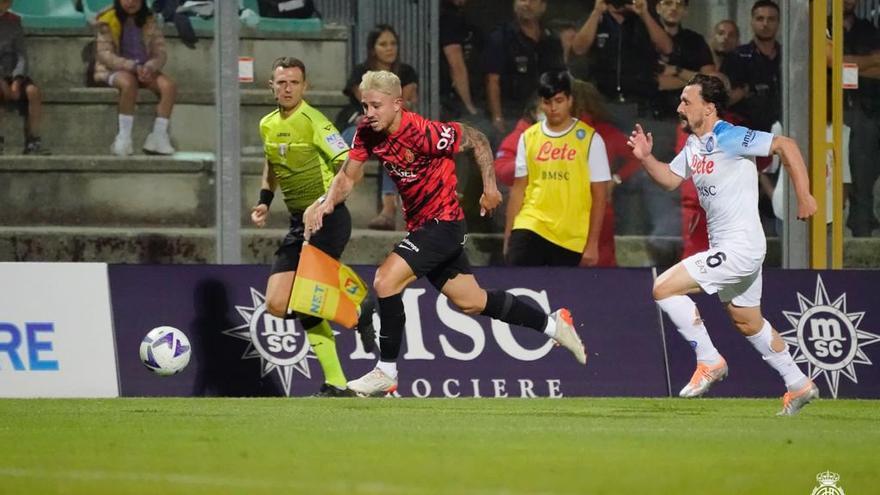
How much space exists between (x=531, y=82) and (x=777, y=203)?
2.14 meters

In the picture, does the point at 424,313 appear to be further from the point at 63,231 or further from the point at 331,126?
the point at 63,231

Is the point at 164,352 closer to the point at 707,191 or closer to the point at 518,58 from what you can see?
the point at 707,191

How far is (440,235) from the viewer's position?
412 inches

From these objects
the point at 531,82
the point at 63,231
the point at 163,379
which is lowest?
the point at 163,379

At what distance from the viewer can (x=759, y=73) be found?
524 inches

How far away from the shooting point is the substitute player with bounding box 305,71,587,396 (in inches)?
406

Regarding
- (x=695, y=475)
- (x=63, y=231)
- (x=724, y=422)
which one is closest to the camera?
(x=695, y=475)

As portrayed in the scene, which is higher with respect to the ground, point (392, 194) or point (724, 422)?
point (392, 194)

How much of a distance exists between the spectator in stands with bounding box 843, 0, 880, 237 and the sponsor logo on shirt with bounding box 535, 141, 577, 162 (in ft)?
7.32

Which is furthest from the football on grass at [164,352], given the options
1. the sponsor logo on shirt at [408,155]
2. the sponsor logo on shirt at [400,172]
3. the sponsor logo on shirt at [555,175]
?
the sponsor logo on shirt at [555,175]

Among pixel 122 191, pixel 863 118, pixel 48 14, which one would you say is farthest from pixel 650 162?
pixel 48 14

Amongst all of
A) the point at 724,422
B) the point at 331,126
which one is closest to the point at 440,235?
the point at 331,126

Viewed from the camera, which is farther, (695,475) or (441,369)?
(441,369)

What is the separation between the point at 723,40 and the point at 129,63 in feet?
15.3
